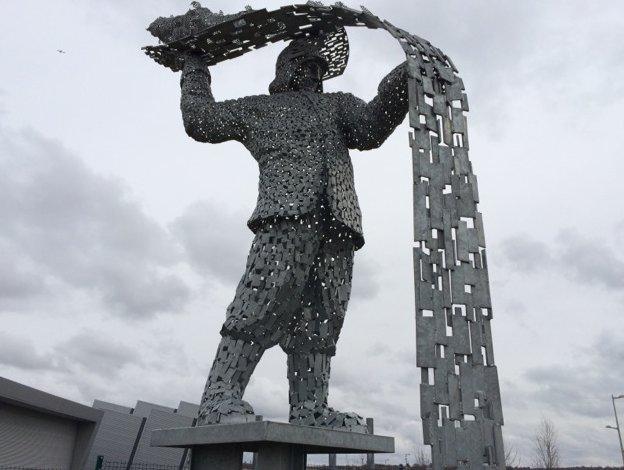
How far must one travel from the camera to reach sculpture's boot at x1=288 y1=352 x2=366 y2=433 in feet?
12.0

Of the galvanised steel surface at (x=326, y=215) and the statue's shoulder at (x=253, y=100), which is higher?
the statue's shoulder at (x=253, y=100)

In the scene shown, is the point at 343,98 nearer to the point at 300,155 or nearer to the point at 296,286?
the point at 300,155

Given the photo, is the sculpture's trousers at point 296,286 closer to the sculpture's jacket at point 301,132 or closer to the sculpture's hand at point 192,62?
the sculpture's jacket at point 301,132

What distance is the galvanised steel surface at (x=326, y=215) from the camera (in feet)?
9.47

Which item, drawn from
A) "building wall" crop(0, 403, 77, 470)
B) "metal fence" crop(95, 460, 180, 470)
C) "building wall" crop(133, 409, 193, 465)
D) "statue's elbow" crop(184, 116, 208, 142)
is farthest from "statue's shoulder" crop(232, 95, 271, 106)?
"metal fence" crop(95, 460, 180, 470)

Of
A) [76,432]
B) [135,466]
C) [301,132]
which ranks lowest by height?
[135,466]

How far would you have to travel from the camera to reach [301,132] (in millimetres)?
3939

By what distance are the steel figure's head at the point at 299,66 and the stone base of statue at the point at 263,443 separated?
2523 mm

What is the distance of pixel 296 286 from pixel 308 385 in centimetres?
69

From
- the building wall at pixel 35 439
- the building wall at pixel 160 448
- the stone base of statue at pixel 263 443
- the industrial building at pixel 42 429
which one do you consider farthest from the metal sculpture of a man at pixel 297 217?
the building wall at pixel 160 448

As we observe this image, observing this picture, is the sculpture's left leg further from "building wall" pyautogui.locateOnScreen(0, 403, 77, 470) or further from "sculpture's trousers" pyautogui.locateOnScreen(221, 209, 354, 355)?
"building wall" pyautogui.locateOnScreen(0, 403, 77, 470)

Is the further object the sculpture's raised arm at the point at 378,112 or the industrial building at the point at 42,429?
the industrial building at the point at 42,429

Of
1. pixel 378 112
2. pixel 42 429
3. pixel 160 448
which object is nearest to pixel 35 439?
pixel 42 429

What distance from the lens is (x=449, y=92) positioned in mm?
3777
